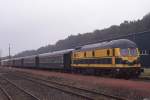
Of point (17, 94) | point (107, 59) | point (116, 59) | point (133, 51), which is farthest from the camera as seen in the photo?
point (107, 59)

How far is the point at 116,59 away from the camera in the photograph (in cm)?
2859

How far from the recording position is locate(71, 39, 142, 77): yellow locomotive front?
28.1 meters

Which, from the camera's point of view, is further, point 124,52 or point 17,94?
point 124,52

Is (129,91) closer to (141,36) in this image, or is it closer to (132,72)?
(132,72)

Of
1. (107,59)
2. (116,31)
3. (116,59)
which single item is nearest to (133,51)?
(116,59)

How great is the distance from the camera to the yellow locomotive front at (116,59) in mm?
28125

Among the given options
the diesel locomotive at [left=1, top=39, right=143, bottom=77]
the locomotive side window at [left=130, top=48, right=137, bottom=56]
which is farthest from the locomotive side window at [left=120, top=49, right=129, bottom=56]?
the locomotive side window at [left=130, top=48, right=137, bottom=56]

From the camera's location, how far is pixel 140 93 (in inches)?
699

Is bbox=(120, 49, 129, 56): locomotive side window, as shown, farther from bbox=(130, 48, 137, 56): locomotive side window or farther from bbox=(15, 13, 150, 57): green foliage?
bbox=(15, 13, 150, 57): green foliage

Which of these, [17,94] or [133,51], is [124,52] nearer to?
[133,51]

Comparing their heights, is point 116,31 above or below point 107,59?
above

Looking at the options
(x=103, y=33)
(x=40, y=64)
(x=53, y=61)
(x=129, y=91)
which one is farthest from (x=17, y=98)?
(x=103, y=33)

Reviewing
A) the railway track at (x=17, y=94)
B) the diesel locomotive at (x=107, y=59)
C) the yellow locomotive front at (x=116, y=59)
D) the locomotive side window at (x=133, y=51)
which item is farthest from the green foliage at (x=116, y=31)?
the railway track at (x=17, y=94)

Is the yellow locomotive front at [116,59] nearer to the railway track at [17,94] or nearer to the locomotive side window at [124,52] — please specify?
the locomotive side window at [124,52]
